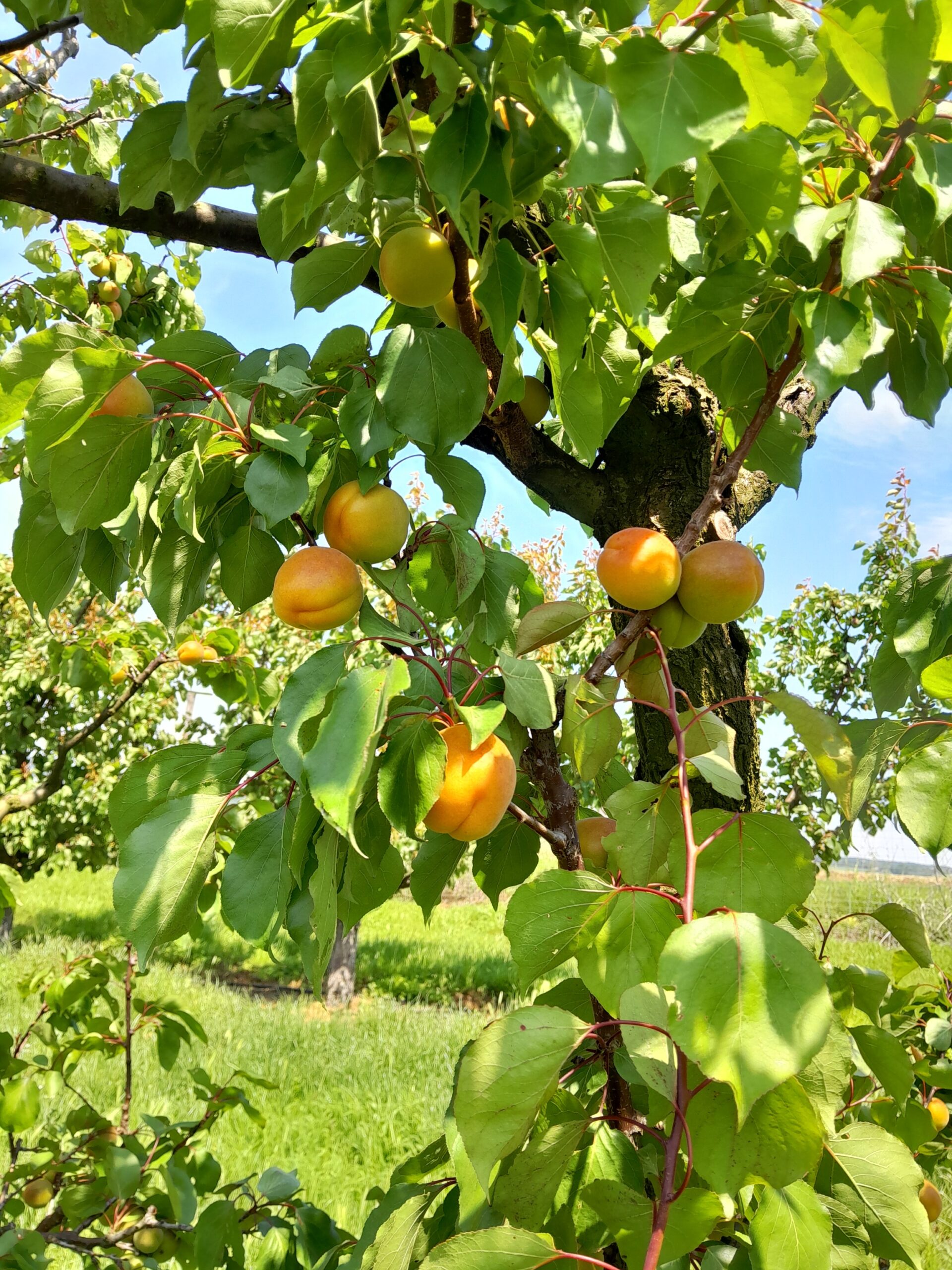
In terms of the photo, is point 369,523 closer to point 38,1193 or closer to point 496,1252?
point 496,1252

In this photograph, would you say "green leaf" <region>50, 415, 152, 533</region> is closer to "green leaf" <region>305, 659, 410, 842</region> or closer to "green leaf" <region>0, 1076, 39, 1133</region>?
"green leaf" <region>305, 659, 410, 842</region>

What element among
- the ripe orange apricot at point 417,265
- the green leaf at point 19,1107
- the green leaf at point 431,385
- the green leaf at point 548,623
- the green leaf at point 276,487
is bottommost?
the green leaf at point 19,1107

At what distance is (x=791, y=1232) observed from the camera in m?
0.56

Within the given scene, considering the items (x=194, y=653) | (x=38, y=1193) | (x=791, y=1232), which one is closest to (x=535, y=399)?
(x=791, y=1232)

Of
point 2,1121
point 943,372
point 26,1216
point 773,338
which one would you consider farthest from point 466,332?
point 26,1216

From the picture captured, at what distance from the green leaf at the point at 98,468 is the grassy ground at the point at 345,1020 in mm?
834

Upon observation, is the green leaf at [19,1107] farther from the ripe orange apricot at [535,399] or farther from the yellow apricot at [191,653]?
Result: the ripe orange apricot at [535,399]

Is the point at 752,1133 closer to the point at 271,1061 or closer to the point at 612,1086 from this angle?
the point at 612,1086

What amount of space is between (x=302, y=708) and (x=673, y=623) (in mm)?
398

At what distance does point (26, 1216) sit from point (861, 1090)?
2570 millimetres

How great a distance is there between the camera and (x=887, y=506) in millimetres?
4844

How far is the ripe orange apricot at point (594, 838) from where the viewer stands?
0.94 metres

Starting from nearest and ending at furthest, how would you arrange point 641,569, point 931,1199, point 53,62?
point 641,569, point 931,1199, point 53,62

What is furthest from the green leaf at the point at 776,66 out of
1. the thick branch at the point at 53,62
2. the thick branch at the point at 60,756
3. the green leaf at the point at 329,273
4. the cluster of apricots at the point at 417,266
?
the thick branch at the point at 53,62
